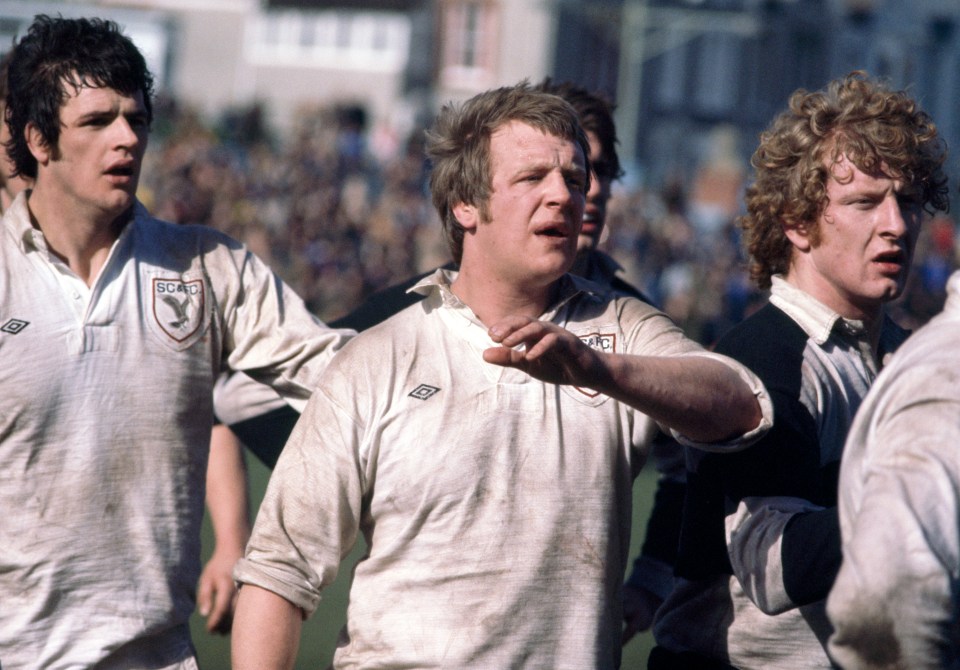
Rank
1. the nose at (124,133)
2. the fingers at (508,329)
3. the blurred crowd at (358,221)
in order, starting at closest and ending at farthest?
the fingers at (508,329) < the nose at (124,133) < the blurred crowd at (358,221)

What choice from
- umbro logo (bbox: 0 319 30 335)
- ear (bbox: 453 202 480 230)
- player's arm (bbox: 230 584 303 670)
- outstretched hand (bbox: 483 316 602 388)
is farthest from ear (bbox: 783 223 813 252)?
umbro logo (bbox: 0 319 30 335)

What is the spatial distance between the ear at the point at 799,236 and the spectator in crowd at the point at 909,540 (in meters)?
1.19

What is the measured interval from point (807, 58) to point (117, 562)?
1737 inches

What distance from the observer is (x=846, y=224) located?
11.0 ft

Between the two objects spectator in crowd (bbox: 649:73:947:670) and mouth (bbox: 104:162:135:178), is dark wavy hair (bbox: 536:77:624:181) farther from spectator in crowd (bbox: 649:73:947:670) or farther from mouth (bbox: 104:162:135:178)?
mouth (bbox: 104:162:135:178)

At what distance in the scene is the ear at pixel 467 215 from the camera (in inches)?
132

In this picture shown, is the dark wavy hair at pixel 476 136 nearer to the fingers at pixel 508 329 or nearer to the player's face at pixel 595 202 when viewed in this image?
the fingers at pixel 508 329

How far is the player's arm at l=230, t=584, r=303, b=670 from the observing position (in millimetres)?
3096

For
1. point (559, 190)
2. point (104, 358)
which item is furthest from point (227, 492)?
point (559, 190)

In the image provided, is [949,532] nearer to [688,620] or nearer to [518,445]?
[518,445]

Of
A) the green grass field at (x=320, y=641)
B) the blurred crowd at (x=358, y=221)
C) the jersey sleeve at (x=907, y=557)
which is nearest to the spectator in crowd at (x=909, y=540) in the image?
the jersey sleeve at (x=907, y=557)

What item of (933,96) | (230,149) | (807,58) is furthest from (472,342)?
(807,58)

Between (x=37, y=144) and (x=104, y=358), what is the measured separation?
62 cm

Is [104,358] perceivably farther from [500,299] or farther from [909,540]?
[909,540]
